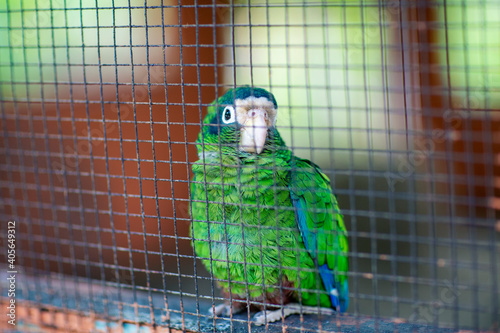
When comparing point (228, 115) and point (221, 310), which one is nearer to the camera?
point (228, 115)

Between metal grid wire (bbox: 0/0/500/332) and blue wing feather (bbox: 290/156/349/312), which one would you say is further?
metal grid wire (bbox: 0/0/500/332)

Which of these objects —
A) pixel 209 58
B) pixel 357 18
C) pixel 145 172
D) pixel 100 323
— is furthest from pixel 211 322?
pixel 357 18

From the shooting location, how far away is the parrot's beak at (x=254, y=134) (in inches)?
86.8

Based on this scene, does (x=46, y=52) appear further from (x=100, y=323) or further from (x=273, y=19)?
(x=100, y=323)

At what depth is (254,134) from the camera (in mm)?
2168

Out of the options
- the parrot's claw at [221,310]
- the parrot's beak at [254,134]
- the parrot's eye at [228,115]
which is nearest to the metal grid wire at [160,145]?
the parrot's claw at [221,310]

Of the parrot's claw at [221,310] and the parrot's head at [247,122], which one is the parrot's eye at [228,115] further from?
the parrot's claw at [221,310]

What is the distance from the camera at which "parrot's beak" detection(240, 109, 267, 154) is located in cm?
221

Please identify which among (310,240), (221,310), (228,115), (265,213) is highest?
(228,115)

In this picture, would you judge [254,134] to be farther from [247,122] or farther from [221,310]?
[221,310]

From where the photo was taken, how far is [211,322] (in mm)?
2260

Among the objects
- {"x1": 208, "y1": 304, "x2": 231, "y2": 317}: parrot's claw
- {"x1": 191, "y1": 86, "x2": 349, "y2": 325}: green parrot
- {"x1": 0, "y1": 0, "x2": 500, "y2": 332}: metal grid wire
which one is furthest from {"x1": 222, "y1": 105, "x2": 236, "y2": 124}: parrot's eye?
{"x1": 208, "y1": 304, "x2": 231, "y2": 317}: parrot's claw

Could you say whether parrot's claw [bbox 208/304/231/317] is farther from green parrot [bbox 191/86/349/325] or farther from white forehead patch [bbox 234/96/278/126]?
white forehead patch [bbox 234/96/278/126]

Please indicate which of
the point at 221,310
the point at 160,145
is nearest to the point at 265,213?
the point at 221,310
